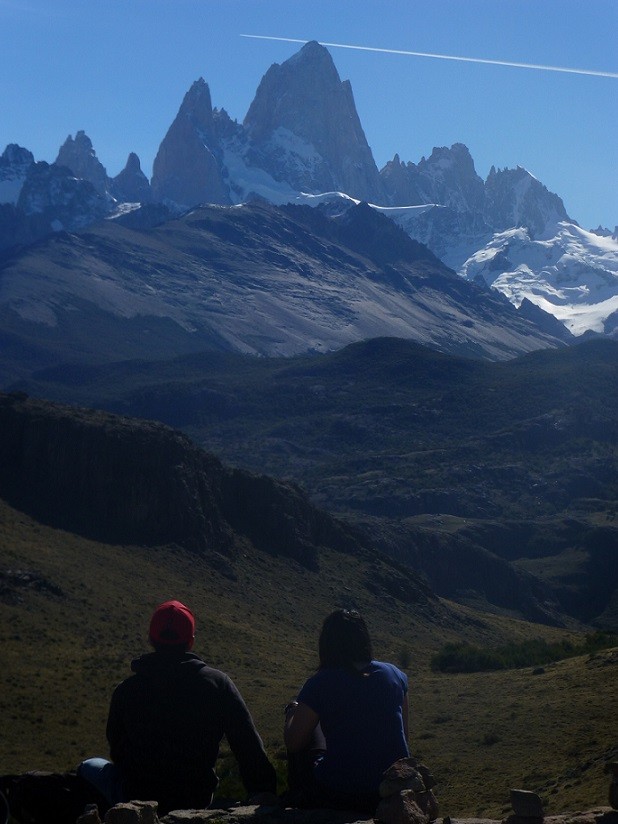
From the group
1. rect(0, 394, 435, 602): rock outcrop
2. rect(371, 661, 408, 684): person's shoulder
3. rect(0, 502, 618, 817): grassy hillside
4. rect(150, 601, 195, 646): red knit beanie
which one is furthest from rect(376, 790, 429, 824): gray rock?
rect(0, 394, 435, 602): rock outcrop

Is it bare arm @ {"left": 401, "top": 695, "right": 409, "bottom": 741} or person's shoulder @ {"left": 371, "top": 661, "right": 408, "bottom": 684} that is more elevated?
person's shoulder @ {"left": 371, "top": 661, "right": 408, "bottom": 684}

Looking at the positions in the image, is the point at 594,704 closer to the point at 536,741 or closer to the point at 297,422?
the point at 536,741

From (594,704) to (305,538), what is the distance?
4839 centimetres

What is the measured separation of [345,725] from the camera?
37.4ft

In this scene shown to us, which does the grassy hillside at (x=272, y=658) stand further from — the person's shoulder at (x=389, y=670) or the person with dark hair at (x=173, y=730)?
the person with dark hair at (x=173, y=730)

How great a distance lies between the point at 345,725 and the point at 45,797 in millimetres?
2688

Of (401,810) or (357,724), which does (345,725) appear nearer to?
(357,724)

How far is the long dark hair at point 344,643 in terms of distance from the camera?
11602 mm

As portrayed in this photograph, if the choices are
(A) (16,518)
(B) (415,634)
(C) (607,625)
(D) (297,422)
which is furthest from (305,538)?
(D) (297,422)

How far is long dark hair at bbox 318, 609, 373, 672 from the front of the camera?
11602 millimetres

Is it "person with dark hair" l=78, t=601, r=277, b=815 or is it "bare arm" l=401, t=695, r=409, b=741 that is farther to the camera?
"bare arm" l=401, t=695, r=409, b=741

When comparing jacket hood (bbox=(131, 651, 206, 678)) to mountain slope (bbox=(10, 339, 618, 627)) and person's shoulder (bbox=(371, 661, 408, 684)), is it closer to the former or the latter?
person's shoulder (bbox=(371, 661, 408, 684))

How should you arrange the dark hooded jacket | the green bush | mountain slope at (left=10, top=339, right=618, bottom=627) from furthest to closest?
mountain slope at (left=10, top=339, right=618, bottom=627) < the green bush < the dark hooded jacket

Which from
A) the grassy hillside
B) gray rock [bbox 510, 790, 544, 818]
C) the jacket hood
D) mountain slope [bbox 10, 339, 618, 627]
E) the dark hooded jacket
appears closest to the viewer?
gray rock [bbox 510, 790, 544, 818]
